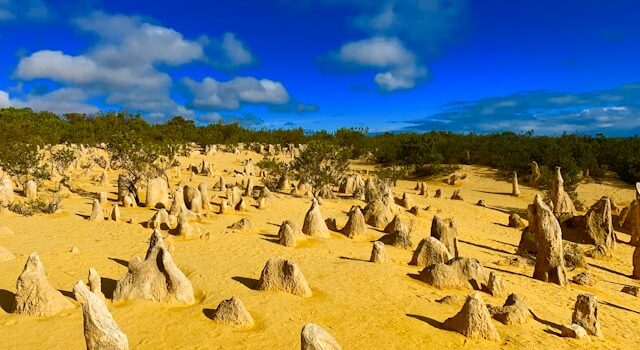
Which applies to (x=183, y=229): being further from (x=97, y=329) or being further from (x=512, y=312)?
(x=97, y=329)

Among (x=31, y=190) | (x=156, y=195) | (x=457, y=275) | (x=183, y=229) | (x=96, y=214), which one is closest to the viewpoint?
(x=457, y=275)

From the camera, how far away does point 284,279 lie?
9.31 m

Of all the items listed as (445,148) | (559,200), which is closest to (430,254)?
(559,200)

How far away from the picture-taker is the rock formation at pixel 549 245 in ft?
39.3

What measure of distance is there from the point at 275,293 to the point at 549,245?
757cm

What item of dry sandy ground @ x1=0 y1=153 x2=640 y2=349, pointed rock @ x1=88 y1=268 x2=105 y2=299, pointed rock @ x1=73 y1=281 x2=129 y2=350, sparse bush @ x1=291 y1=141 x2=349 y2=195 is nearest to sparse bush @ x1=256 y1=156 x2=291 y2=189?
sparse bush @ x1=291 y1=141 x2=349 y2=195

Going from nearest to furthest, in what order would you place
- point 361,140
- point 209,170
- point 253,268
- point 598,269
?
point 253,268 < point 598,269 < point 209,170 < point 361,140

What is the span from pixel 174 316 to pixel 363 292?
12.7 feet

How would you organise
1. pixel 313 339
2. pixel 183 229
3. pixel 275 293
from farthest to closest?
pixel 183 229, pixel 275 293, pixel 313 339

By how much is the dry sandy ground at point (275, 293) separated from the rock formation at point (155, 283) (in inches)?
7.9

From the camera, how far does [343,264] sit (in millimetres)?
11656

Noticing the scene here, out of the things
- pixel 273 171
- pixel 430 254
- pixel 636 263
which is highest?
pixel 273 171

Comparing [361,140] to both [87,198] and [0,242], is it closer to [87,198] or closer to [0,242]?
[87,198]

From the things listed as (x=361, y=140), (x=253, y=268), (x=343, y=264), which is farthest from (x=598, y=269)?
(x=361, y=140)
